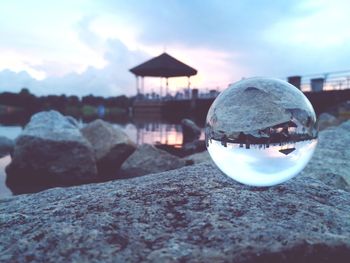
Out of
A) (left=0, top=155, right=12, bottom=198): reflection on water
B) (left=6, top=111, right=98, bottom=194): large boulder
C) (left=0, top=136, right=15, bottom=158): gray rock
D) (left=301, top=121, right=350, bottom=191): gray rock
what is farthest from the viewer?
(left=0, top=136, right=15, bottom=158): gray rock

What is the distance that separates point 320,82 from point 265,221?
22.5 meters

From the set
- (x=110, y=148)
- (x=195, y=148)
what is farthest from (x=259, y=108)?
(x=195, y=148)

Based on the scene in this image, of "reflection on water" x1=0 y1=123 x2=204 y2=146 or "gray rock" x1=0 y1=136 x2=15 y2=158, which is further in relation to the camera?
"reflection on water" x1=0 y1=123 x2=204 y2=146

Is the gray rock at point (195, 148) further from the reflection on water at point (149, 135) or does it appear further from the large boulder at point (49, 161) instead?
the large boulder at point (49, 161)

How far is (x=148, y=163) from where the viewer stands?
609 cm

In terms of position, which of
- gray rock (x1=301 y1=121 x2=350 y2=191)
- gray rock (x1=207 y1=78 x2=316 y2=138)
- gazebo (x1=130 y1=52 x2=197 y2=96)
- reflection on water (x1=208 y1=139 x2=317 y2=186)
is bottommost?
gray rock (x1=301 y1=121 x2=350 y2=191)

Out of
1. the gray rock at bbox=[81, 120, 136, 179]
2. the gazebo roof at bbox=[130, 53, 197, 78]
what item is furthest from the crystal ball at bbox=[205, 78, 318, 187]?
the gazebo roof at bbox=[130, 53, 197, 78]

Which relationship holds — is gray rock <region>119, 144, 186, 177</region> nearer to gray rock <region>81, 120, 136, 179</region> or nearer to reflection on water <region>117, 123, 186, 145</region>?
gray rock <region>81, 120, 136, 179</region>

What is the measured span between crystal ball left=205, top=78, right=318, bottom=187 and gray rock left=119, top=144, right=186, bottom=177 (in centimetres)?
399

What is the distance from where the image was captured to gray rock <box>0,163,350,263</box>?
1453mm

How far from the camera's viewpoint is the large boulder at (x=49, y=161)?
216 inches

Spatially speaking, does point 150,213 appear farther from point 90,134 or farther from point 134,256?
point 90,134

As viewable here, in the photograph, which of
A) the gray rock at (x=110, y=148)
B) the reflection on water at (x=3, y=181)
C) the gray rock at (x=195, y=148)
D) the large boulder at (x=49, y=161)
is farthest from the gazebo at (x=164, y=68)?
the large boulder at (x=49, y=161)

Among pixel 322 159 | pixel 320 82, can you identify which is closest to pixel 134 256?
pixel 322 159
